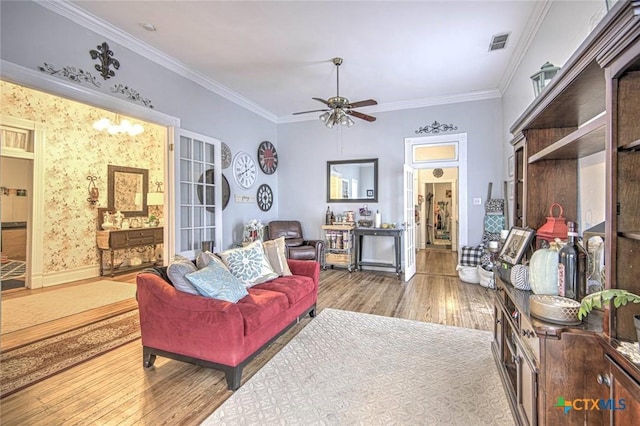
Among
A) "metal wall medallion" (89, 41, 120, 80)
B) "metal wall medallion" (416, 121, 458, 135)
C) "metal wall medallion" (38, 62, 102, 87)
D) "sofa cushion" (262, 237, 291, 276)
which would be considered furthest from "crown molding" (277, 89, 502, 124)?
"metal wall medallion" (38, 62, 102, 87)

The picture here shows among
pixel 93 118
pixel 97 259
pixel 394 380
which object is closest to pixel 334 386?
pixel 394 380

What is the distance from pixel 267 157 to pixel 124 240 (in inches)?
124

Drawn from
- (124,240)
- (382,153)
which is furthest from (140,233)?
(382,153)

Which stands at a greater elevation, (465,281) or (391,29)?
(391,29)

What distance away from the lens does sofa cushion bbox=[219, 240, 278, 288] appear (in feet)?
9.32

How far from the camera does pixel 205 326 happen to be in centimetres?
206

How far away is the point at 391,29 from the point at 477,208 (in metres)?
3.38

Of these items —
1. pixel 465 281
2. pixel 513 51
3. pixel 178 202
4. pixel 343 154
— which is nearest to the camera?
pixel 513 51

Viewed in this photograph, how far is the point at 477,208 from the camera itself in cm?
519

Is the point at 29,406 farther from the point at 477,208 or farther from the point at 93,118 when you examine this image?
the point at 477,208

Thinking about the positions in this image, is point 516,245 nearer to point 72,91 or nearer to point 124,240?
point 72,91

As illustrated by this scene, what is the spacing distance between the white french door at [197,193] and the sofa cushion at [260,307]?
1.90 m

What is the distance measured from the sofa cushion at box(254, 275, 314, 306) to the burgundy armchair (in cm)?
194

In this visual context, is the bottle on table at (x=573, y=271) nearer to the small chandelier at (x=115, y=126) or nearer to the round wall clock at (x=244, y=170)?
the round wall clock at (x=244, y=170)
